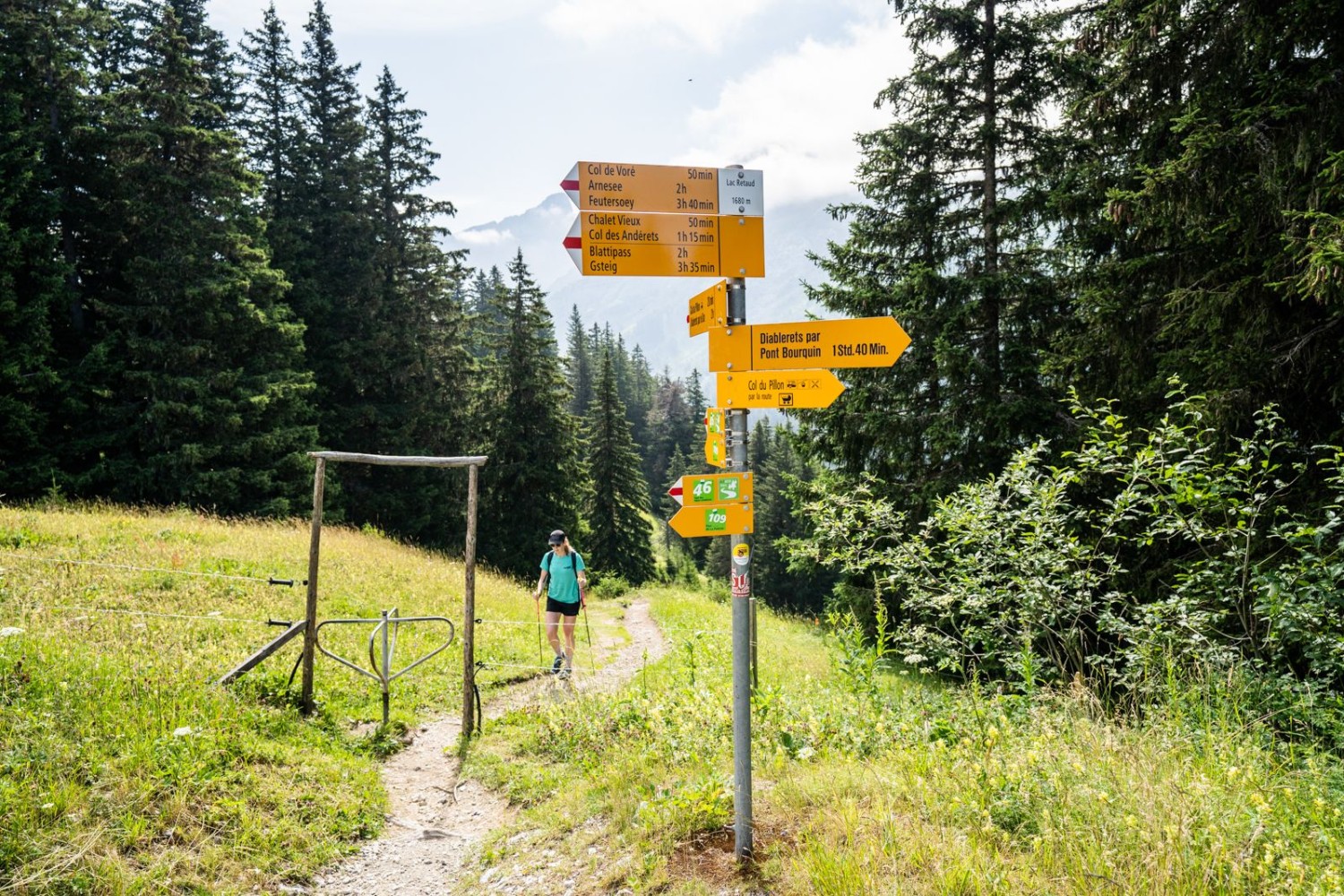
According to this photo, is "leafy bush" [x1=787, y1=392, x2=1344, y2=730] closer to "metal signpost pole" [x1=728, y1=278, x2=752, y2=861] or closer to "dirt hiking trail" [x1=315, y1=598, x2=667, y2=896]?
"metal signpost pole" [x1=728, y1=278, x2=752, y2=861]

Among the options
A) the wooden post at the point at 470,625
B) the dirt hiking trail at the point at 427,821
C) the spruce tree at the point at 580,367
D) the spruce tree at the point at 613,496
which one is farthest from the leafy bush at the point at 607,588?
the spruce tree at the point at 580,367

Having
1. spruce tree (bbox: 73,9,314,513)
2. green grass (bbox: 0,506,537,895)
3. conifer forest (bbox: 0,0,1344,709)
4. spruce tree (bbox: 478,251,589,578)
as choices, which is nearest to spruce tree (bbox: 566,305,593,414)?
spruce tree (bbox: 478,251,589,578)

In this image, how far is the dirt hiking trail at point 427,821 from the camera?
5.05 metres

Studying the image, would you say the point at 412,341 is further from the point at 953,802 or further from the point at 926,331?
the point at 953,802

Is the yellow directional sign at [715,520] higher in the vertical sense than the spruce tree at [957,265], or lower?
lower

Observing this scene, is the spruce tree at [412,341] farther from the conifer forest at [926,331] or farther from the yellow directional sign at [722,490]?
the yellow directional sign at [722,490]

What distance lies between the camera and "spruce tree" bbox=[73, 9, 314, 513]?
18391 millimetres

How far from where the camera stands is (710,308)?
3777 millimetres

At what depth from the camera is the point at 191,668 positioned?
7078 mm

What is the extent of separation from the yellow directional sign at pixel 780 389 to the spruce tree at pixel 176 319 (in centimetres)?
2019

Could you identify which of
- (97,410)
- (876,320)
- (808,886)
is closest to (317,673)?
(808,886)

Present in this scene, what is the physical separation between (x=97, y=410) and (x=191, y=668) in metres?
16.0

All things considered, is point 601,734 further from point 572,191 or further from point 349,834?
point 572,191

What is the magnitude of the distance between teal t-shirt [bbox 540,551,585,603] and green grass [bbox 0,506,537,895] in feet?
6.81
